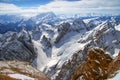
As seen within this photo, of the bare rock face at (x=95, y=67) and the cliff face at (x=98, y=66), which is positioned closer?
the cliff face at (x=98, y=66)

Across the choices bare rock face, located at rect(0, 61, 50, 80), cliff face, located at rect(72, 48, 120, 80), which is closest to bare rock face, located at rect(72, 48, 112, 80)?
cliff face, located at rect(72, 48, 120, 80)

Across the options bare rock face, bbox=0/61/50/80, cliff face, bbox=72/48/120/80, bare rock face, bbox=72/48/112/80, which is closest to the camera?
cliff face, bbox=72/48/120/80

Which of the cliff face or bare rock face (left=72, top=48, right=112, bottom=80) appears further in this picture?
bare rock face (left=72, top=48, right=112, bottom=80)

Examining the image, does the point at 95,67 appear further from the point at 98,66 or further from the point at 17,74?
the point at 17,74

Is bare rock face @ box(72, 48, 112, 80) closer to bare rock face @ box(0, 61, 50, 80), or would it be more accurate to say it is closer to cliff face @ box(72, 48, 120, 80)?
cliff face @ box(72, 48, 120, 80)

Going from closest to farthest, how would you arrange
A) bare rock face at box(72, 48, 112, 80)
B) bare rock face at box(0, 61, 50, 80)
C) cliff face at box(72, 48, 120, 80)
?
cliff face at box(72, 48, 120, 80)
bare rock face at box(72, 48, 112, 80)
bare rock face at box(0, 61, 50, 80)

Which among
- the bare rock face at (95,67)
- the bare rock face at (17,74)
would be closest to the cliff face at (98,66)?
the bare rock face at (95,67)

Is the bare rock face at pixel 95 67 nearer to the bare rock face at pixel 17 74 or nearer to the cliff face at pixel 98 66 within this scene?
the cliff face at pixel 98 66
